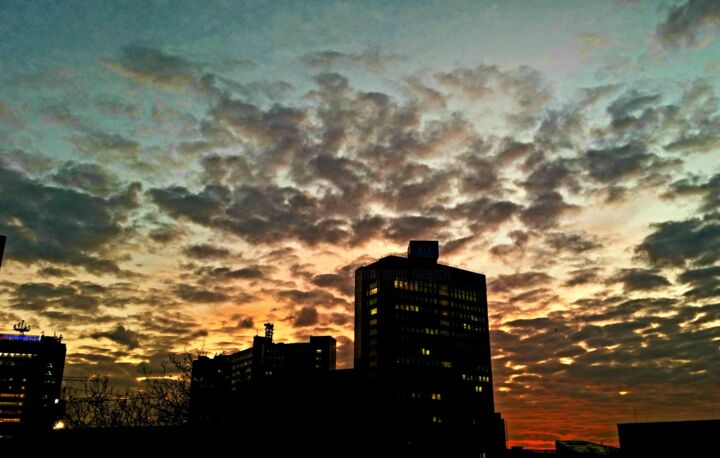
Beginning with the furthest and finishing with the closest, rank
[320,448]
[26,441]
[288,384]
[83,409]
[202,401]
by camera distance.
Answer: [83,409]
[202,401]
[288,384]
[320,448]
[26,441]

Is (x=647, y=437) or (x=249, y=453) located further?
(x=647, y=437)

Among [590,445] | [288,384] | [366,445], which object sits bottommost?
[590,445]

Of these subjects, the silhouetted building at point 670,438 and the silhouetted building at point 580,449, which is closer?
the silhouetted building at point 670,438

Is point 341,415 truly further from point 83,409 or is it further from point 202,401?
point 83,409

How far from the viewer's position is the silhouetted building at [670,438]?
93.6 meters

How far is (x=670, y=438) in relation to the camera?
9756 centimetres

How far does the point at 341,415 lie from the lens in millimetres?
28391

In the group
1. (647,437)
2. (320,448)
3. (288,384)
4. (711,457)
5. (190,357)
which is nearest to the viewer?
(320,448)

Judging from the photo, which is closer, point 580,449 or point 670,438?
point 670,438

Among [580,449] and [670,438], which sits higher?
[670,438]

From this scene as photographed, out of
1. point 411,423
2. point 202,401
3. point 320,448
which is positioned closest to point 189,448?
point 320,448

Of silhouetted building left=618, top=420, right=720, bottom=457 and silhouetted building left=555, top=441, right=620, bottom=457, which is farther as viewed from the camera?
silhouetted building left=555, top=441, right=620, bottom=457

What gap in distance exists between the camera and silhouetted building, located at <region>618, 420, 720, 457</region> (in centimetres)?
9362

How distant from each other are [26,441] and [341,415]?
14.4m
